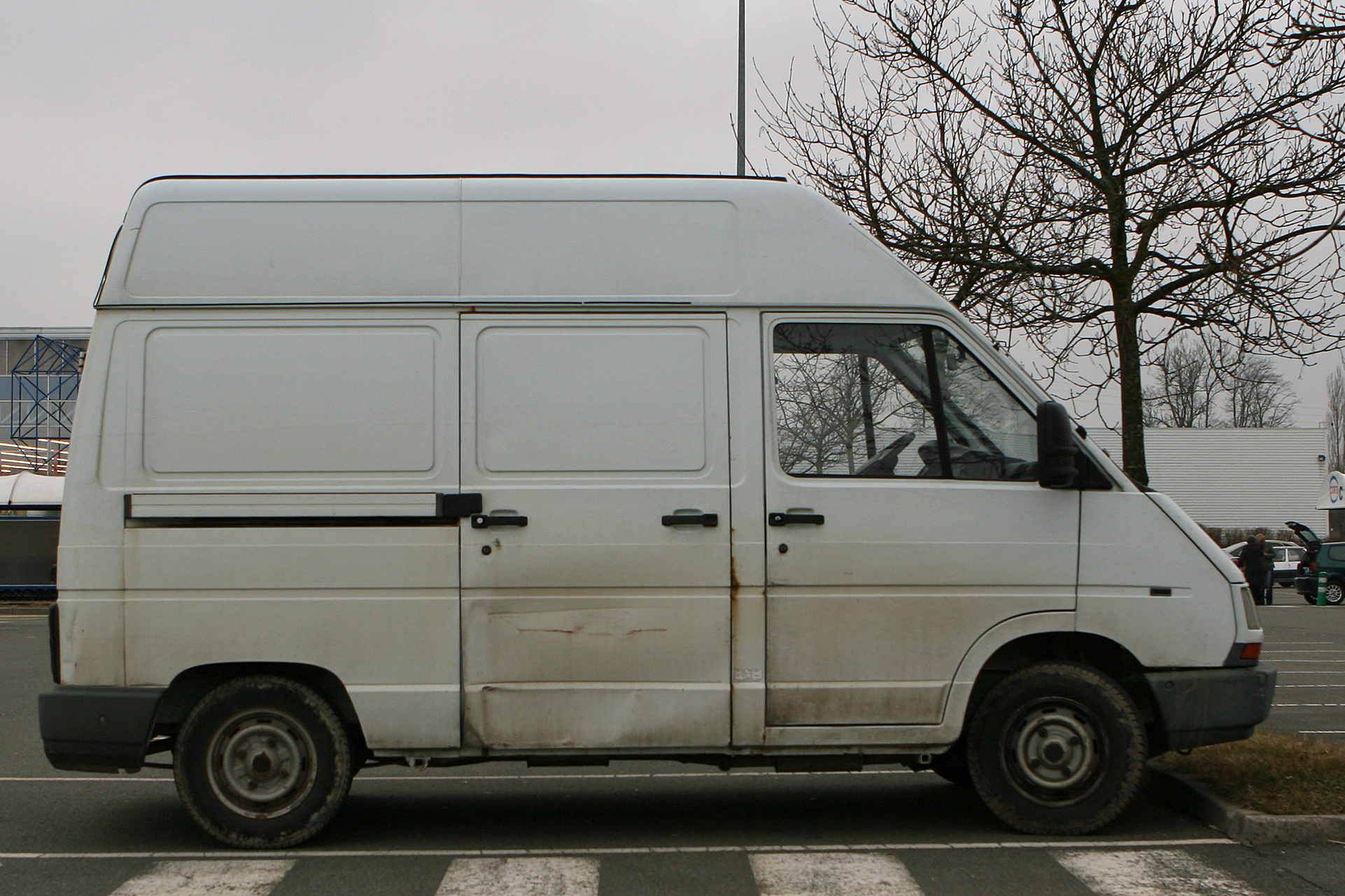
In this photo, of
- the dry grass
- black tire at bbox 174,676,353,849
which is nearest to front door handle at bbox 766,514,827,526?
black tire at bbox 174,676,353,849

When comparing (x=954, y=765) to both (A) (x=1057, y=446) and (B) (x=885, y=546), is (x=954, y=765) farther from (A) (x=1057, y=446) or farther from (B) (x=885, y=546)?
(A) (x=1057, y=446)

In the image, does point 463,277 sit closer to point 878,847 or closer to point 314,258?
point 314,258

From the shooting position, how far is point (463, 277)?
5965mm

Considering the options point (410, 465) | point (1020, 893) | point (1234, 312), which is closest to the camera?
point (1020, 893)

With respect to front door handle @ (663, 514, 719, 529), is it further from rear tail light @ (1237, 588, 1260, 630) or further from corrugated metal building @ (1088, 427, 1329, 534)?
corrugated metal building @ (1088, 427, 1329, 534)

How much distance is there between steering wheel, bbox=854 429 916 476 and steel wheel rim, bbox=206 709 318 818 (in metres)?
2.80

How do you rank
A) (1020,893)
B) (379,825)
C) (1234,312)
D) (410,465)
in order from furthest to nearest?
1. (1234,312)
2. (379,825)
3. (410,465)
4. (1020,893)

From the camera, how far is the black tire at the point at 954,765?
6.23 metres

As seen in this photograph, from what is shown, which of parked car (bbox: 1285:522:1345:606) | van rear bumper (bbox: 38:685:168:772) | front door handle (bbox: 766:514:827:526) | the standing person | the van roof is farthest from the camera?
parked car (bbox: 1285:522:1345:606)

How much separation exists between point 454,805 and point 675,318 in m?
3.02

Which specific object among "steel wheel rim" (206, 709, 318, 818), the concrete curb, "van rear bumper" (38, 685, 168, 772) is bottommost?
the concrete curb

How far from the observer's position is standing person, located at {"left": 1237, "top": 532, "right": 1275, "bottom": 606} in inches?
1009

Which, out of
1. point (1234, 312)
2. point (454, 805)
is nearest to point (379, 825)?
point (454, 805)

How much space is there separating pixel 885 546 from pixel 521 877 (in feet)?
6.97
